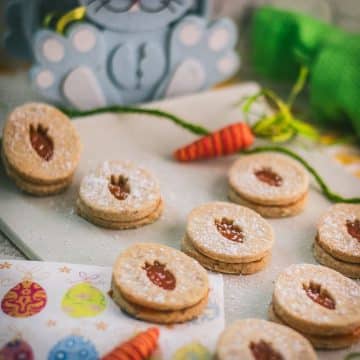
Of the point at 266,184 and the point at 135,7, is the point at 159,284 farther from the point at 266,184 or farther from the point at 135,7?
the point at 135,7

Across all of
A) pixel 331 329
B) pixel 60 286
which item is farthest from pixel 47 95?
pixel 331 329

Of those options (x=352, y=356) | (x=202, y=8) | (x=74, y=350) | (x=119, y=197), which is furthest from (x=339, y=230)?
(x=202, y=8)

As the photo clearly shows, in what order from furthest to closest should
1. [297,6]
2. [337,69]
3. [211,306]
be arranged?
[297,6]
[337,69]
[211,306]

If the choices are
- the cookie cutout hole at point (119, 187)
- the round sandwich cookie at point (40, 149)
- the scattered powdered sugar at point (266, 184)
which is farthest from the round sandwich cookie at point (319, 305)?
the round sandwich cookie at point (40, 149)

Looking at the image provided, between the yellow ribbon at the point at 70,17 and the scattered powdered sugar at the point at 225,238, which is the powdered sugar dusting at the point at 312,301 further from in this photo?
the yellow ribbon at the point at 70,17

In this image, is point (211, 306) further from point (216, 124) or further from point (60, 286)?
point (216, 124)

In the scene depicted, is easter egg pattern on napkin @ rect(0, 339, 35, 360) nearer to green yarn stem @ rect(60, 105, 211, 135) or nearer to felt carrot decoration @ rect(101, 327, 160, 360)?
felt carrot decoration @ rect(101, 327, 160, 360)
